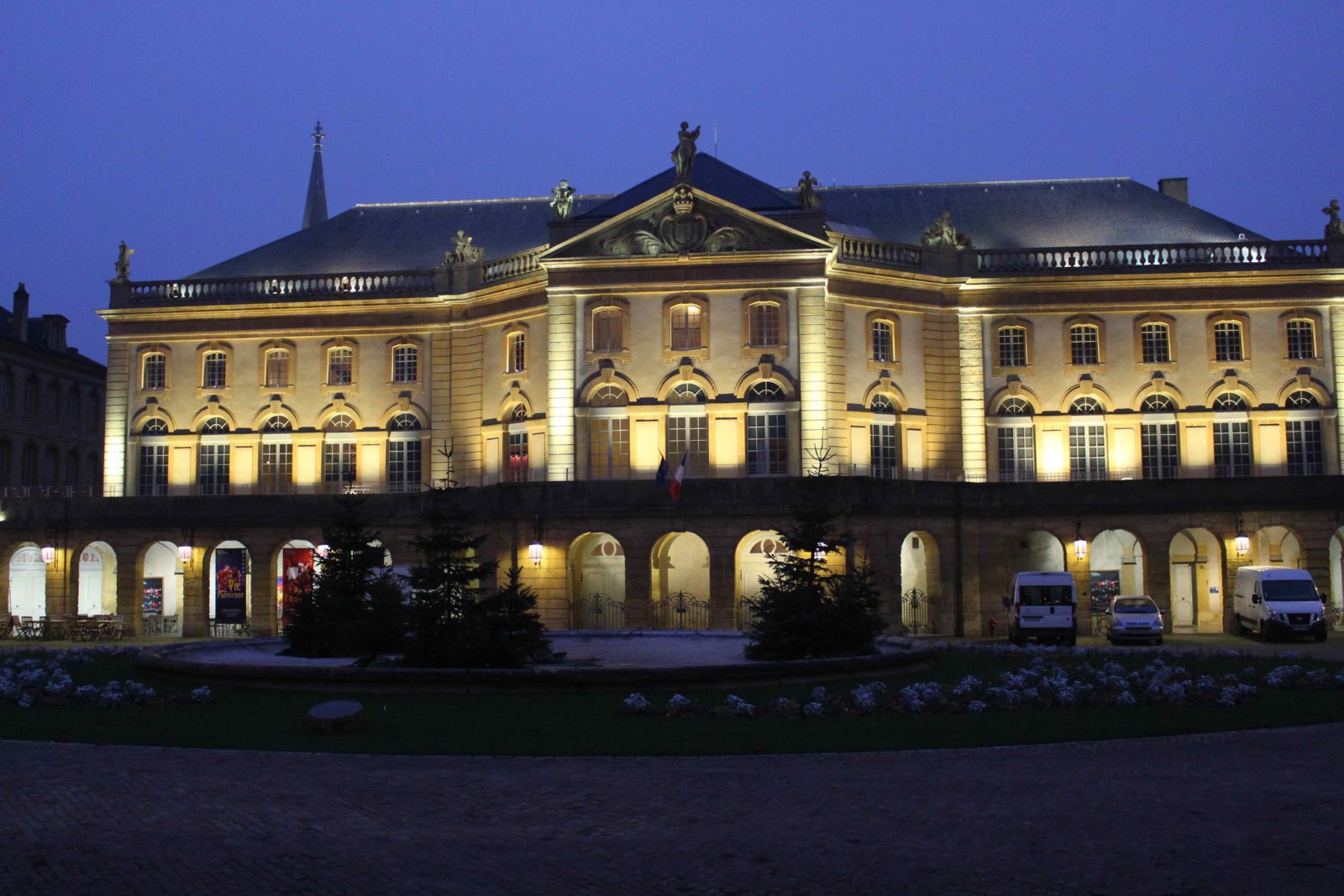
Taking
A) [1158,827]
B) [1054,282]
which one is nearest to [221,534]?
[1054,282]

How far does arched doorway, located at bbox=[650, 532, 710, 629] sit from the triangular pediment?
10332 millimetres

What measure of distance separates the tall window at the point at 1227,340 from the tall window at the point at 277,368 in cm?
3689

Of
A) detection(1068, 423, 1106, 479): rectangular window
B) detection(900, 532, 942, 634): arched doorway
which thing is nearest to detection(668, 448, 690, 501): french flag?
detection(900, 532, 942, 634): arched doorway

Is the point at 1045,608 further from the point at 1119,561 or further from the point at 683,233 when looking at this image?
the point at 683,233

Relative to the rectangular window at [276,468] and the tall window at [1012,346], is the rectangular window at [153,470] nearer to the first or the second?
the rectangular window at [276,468]

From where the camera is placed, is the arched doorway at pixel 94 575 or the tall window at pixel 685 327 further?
the arched doorway at pixel 94 575

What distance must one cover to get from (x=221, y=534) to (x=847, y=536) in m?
29.4

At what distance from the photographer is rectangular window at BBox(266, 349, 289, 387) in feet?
194

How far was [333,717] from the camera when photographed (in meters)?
20.4

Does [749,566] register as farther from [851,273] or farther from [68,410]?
[68,410]

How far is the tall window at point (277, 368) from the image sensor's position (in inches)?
2328

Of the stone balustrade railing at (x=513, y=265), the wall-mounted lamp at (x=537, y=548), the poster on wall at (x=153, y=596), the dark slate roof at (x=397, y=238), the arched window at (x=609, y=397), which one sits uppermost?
the dark slate roof at (x=397, y=238)

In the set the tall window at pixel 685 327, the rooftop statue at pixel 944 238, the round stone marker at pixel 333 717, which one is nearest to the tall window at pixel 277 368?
the tall window at pixel 685 327

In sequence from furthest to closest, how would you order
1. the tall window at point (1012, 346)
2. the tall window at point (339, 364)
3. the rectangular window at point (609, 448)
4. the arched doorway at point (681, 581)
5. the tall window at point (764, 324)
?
the tall window at point (339, 364), the tall window at point (1012, 346), the rectangular window at point (609, 448), the tall window at point (764, 324), the arched doorway at point (681, 581)
